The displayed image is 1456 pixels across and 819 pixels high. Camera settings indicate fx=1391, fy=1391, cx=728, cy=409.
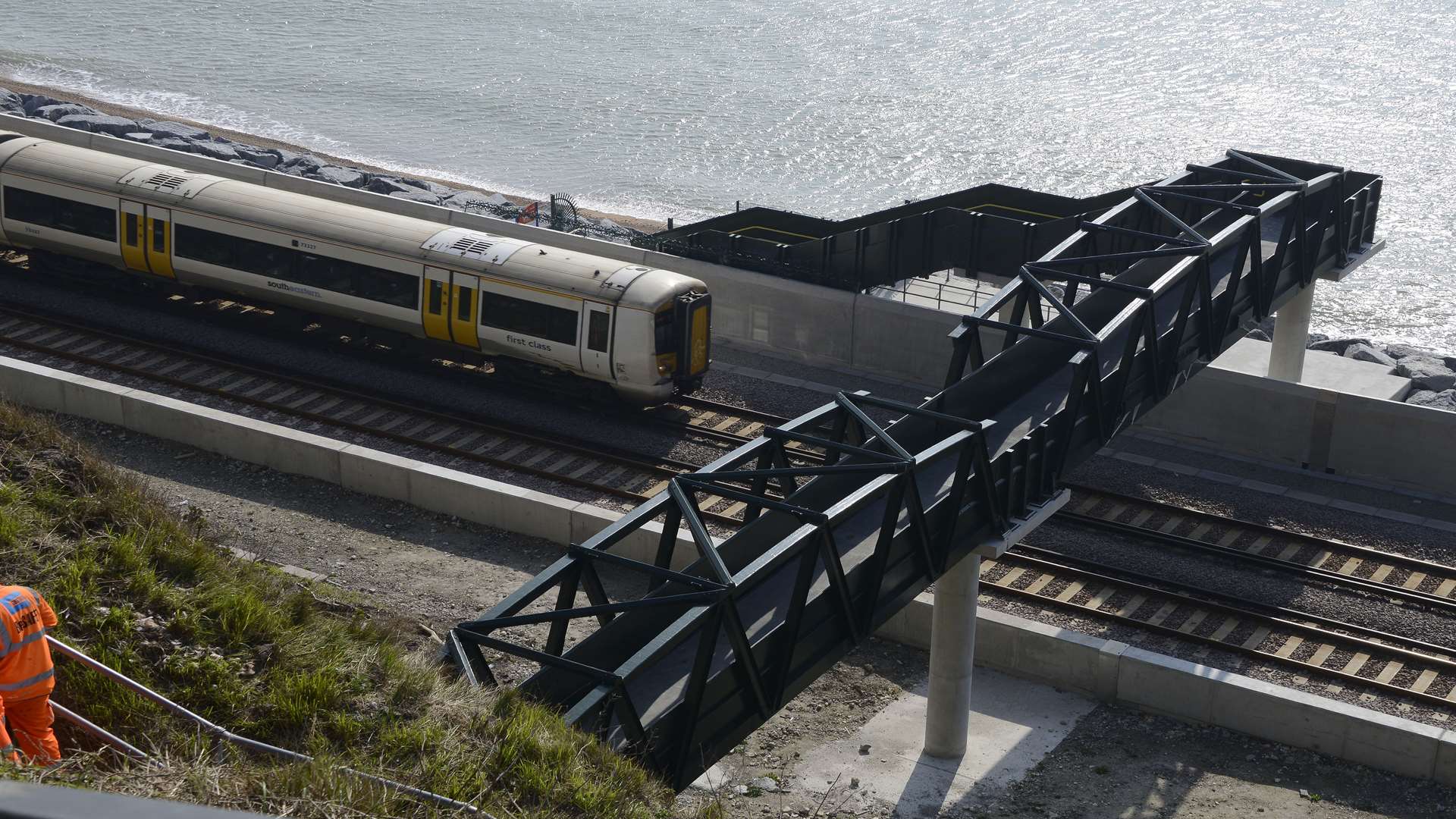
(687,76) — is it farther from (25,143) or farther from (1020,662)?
(1020,662)

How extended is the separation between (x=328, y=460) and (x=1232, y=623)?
12.6 metres

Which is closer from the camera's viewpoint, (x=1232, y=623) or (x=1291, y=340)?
(x=1232, y=623)

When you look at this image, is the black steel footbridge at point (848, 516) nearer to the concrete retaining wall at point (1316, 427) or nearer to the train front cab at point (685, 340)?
the concrete retaining wall at point (1316, 427)

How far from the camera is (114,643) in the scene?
9539mm

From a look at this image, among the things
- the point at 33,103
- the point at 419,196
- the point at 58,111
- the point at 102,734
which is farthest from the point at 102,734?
the point at 33,103

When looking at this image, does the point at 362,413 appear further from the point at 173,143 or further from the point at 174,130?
the point at 174,130

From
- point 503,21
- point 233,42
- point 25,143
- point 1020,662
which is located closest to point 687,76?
point 503,21

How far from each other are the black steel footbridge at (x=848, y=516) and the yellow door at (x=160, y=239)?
12.0m

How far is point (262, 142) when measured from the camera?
51.2m

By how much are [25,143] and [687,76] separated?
39.3 metres

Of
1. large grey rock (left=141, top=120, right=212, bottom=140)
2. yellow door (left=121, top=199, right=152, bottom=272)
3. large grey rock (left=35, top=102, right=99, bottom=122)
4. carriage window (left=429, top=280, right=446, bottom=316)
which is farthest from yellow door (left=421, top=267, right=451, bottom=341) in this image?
large grey rock (left=35, top=102, right=99, bottom=122)

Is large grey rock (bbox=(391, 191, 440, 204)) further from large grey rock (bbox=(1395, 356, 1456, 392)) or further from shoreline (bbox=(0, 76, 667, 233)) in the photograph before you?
large grey rock (bbox=(1395, 356, 1456, 392))

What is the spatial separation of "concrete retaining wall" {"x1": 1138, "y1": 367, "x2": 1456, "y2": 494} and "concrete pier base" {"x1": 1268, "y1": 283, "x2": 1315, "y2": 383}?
192 centimetres

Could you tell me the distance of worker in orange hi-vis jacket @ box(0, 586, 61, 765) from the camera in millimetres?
7579
